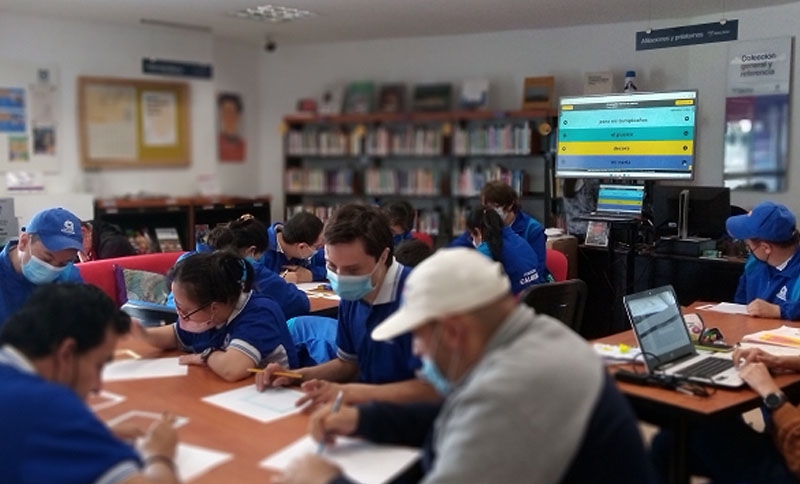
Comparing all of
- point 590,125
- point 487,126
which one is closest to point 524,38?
point 487,126

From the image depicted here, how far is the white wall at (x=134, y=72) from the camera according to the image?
25.1 feet

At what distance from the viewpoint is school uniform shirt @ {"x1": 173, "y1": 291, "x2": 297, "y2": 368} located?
2582mm

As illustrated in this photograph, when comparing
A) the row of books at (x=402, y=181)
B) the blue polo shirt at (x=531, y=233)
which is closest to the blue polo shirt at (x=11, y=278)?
the blue polo shirt at (x=531, y=233)

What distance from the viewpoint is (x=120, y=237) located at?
5000mm

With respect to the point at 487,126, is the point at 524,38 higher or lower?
higher

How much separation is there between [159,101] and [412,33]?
9.36 feet

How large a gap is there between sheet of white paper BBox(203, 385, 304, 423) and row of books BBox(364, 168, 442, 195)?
6.11m

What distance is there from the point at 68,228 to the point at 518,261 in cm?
255

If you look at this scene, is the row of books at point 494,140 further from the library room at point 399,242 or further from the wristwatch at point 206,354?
the wristwatch at point 206,354

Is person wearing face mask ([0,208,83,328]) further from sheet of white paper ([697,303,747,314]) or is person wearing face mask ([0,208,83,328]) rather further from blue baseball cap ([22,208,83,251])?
sheet of white paper ([697,303,747,314])

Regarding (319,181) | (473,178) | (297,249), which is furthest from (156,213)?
(473,178)

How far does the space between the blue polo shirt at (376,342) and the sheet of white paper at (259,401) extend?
0.28 m

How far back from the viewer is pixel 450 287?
145cm

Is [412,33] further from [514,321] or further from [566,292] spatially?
[514,321]
